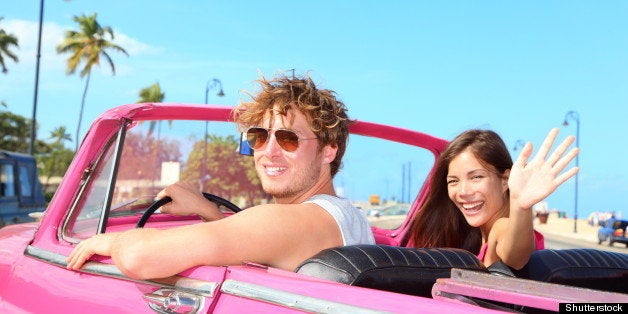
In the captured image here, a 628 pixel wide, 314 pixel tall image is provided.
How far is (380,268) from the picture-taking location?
1930 mm

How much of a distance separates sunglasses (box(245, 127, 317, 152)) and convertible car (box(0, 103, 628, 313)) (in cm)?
27

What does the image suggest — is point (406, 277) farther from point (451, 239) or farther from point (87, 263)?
point (451, 239)

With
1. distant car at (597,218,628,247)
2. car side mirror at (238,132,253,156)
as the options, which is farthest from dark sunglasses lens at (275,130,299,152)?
distant car at (597,218,628,247)

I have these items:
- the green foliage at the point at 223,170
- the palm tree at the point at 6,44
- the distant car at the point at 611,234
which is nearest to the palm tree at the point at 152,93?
the palm tree at the point at 6,44

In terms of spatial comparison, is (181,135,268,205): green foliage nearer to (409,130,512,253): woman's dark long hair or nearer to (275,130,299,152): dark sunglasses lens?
(275,130,299,152): dark sunglasses lens

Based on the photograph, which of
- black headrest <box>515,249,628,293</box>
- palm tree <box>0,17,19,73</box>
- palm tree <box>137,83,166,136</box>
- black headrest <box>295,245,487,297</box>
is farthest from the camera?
palm tree <box>137,83,166,136</box>

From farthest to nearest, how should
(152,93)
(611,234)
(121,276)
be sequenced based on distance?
1. (152,93)
2. (611,234)
3. (121,276)

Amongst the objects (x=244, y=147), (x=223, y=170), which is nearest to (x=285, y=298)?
(x=244, y=147)

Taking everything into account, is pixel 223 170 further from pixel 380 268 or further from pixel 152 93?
pixel 152 93

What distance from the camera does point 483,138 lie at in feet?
10.6

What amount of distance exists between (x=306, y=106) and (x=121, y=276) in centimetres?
92

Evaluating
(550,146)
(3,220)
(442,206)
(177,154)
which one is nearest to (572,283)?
(550,146)

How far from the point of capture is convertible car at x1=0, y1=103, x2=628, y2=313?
1.71 metres

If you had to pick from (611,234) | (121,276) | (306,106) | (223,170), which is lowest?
(611,234)
